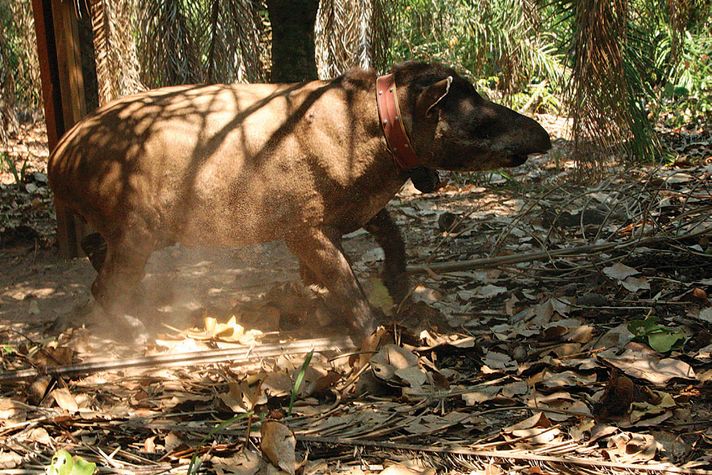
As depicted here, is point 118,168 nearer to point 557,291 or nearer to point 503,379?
point 503,379

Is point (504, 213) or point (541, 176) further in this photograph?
point (541, 176)

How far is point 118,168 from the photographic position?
436cm

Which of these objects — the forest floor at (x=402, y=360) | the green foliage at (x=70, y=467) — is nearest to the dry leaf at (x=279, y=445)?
the forest floor at (x=402, y=360)

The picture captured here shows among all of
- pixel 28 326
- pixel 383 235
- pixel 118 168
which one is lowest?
pixel 28 326

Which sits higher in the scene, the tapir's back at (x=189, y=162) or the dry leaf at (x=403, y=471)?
the tapir's back at (x=189, y=162)

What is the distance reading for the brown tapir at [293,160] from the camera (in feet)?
14.1

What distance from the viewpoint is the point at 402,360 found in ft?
12.7

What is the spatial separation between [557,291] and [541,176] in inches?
119

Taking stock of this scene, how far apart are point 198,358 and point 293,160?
3.55 feet

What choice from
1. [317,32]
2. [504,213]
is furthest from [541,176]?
[317,32]

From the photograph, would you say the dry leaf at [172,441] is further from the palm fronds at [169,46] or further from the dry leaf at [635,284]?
the palm fronds at [169,46]

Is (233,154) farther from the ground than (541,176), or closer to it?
farther from the ground

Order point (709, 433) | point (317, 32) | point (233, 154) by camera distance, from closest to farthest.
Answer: point (709, 433), point (233, 154), point (317, 32)

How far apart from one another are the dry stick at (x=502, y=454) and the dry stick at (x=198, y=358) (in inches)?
39.7
